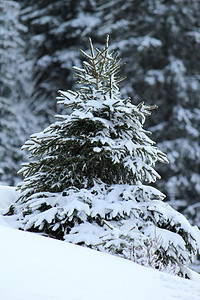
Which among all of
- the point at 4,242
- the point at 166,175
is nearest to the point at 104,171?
the point at 4,242

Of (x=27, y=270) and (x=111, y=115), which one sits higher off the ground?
(x=111, y=115)

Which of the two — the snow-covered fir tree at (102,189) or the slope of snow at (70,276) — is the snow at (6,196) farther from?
the slope of snow at (70,276)

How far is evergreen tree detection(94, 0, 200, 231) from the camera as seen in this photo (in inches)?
501

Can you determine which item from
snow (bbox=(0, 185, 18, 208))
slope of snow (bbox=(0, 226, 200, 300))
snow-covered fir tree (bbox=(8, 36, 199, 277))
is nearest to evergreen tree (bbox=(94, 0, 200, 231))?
snow (bbox=(0, 185, 18, 208))

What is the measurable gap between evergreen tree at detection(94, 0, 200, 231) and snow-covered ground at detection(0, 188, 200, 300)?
10052 mm

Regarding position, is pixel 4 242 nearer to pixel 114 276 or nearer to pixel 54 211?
pixel 114 276

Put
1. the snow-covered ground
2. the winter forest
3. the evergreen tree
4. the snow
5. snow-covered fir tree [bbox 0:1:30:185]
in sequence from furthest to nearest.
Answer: snow-covered fir tree [bbox 0:1:30:185], the evergreen tree, the snow, the winter forest, the snow-covered ground

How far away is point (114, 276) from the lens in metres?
2.05

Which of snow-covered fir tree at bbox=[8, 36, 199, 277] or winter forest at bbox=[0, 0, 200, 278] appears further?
winter forest at bbox=[0, 0, 200, 278]

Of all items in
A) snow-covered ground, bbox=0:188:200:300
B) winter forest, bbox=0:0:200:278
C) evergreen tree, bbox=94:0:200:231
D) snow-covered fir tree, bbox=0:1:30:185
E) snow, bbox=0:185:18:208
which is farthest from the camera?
snow-covered fir tree, bbox=0:1:30:185

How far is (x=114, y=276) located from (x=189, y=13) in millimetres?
13798

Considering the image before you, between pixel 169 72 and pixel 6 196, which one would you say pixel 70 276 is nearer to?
pixel 6 196

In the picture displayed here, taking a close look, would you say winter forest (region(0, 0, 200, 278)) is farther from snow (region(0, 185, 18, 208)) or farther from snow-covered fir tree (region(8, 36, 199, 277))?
snow (region(0, 185, 18, 208))

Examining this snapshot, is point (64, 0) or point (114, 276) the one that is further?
point (64, 0)
